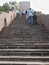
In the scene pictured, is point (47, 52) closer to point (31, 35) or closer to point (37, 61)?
point (37, 61)

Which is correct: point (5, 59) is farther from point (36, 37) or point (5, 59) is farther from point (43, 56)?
point (36, 37)

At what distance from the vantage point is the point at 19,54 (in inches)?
292

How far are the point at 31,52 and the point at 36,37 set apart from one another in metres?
2.51

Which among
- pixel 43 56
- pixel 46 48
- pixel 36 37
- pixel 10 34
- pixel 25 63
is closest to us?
pixel 25 63

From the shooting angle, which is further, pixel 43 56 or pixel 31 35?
pixel 31 35

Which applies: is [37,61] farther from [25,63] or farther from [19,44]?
[19,44]

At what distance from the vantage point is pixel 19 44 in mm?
8281

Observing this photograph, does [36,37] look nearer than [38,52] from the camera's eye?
No

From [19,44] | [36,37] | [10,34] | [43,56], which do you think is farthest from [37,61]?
[10,34]

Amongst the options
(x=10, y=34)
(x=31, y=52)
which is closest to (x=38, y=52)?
(x=31, y=52)

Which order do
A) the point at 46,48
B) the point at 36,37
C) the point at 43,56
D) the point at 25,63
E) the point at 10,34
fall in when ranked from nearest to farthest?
the point at 25,63, the point at 43,56, the point at 46,48, the point at 36,37, the point at 10,34

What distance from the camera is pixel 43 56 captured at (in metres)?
7.21

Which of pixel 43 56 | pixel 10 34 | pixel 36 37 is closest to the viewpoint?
pixel 43 56

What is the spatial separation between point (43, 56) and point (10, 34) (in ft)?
12.2
